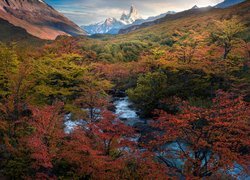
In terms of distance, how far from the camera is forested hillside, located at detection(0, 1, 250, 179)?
2030cm

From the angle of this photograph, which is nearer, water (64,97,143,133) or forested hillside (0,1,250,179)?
forested hillside (0,1,250,179)

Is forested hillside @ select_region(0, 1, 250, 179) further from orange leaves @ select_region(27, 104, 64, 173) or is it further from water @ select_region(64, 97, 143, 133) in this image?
water @ select_region(64, 97, 143, 133)

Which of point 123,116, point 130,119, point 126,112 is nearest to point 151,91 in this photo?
point 130,119

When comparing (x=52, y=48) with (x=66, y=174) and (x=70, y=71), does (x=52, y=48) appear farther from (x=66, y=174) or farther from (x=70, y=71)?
(x=66, y=174)

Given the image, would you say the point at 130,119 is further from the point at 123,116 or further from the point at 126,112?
the point at 126,112

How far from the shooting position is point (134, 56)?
357 feet

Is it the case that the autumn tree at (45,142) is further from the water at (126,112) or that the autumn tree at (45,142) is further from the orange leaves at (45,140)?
the water at (126,112)

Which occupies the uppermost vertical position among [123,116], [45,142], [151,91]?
[45,142]

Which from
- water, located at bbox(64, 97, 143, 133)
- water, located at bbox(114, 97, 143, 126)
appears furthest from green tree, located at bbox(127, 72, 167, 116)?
water, located at bbox(64, 97, 143, 133)

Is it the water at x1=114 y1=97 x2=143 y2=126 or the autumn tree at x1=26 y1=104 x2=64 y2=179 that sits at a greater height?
the autumn tree at x1=26 y1=104 x2=64 y2=179

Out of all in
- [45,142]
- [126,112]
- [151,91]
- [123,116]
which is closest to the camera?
[45,142]

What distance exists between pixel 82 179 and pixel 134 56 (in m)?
87.9

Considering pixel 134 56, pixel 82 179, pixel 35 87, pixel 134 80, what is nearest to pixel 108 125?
pixel 82 179

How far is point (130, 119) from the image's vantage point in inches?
1861
